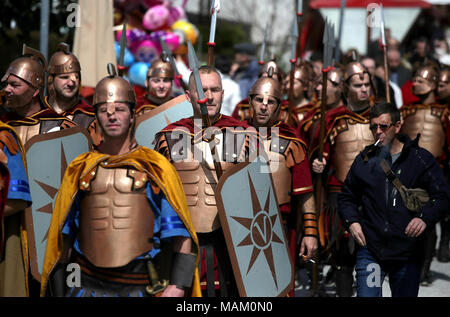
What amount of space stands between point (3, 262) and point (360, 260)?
7.07 feet

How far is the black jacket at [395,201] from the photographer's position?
4.97m

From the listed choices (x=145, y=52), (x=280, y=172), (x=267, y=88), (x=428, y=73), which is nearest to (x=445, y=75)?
(x=428, y=73)

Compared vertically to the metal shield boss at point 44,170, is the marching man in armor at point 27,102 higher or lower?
higher

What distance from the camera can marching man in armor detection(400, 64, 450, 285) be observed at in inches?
323

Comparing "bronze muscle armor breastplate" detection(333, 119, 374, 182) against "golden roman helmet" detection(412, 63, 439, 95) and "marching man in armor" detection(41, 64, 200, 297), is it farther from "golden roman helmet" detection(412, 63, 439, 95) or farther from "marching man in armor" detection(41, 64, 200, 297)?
"marching man in armor" detection(41, 64, 200, 297)

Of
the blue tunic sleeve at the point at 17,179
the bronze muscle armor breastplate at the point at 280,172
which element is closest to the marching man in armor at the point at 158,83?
the bronze muscle armor breastplate at the point at 280,172

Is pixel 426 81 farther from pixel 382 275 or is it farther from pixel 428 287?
pixel 382 275

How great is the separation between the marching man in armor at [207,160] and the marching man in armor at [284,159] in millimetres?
574

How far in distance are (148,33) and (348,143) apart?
5.69 m

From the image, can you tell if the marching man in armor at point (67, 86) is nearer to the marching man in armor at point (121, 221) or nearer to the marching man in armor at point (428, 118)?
the marching man in armor at point (121, 221)

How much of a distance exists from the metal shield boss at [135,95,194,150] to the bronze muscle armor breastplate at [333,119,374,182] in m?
1.58

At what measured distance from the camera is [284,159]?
212 inches

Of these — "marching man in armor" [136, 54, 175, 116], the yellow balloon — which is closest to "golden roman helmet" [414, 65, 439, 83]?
"marching man in armor" [136, 54, 175, 116]

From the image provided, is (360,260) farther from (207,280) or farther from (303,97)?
(303,97)
